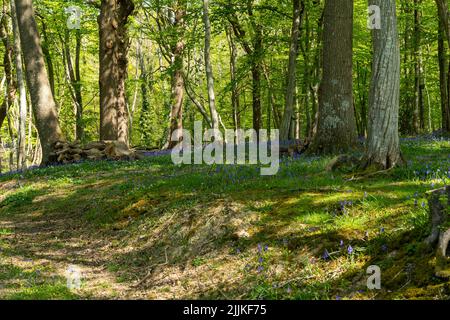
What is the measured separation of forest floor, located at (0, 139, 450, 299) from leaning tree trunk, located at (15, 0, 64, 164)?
285 inches

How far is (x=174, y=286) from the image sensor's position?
6.45m

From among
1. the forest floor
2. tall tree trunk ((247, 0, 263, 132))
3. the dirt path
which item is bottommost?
the dirt path

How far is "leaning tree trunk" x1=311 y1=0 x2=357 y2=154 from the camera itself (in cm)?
1230

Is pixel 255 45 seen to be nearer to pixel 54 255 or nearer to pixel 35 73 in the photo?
pixel 35 73

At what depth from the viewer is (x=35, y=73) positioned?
18625mm

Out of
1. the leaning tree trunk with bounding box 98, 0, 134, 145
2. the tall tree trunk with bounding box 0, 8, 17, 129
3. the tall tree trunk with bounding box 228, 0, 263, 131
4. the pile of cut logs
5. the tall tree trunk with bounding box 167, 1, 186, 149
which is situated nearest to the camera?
the pile of cut logs

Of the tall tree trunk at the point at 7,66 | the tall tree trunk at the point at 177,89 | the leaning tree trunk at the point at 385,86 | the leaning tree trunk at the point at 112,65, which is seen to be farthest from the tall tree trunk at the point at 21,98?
the leaning tree trunk at the point at 385,86

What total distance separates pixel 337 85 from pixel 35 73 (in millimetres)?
13318

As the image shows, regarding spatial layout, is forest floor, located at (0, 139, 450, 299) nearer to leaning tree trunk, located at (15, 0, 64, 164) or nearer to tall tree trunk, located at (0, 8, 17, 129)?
leaning tree trunk, located at (15, 0, 64, 164)

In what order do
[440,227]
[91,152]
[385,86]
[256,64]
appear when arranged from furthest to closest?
[256,64] → [91,152] → [385,86] → [440,227]

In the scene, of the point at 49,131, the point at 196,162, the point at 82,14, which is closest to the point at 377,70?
the point at 196,162

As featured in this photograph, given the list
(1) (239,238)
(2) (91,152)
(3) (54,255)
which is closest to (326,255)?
(1) (239,238)

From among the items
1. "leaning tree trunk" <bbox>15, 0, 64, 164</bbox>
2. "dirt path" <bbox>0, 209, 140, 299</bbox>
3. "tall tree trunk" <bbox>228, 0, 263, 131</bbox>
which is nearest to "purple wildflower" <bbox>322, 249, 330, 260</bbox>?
"dirt path" <bbox>0, 209, 140, 299</bbox>
